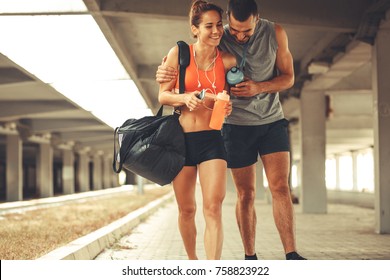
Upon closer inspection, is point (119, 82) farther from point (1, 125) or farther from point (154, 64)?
point (1, 125)

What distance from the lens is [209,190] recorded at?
435 cm

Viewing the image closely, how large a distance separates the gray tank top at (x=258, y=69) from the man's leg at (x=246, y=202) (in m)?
0.41

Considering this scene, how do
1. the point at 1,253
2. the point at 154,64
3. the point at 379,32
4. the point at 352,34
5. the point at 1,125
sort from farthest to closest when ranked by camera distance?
the point at 1,125, the point at 154,64, the point at 352,34, the point at 379,32, the point at 1,253

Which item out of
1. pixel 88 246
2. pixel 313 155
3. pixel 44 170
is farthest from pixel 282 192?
pixel 44 170

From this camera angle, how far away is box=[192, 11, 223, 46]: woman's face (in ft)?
14.0

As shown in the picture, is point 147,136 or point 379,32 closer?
point 147,136

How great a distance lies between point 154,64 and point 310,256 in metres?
10.3

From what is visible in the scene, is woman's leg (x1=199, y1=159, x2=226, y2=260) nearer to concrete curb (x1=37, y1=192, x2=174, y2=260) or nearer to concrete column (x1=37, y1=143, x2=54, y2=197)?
concrete curb (x1=37, y1=192, x2=174, y2=260)

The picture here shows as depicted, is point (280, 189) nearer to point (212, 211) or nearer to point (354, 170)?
point (212, 211)

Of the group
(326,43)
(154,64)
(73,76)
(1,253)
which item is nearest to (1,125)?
(73,76)

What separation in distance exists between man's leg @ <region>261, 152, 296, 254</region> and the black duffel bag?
34.3 inches

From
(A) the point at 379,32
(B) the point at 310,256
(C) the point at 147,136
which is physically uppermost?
(A) the point at 379,32

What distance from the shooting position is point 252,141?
16.4ft

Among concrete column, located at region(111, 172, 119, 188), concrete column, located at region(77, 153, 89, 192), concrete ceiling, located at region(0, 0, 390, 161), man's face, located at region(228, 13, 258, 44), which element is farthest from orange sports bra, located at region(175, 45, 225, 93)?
concrete column, located at region(111, 172, 119, 188)
